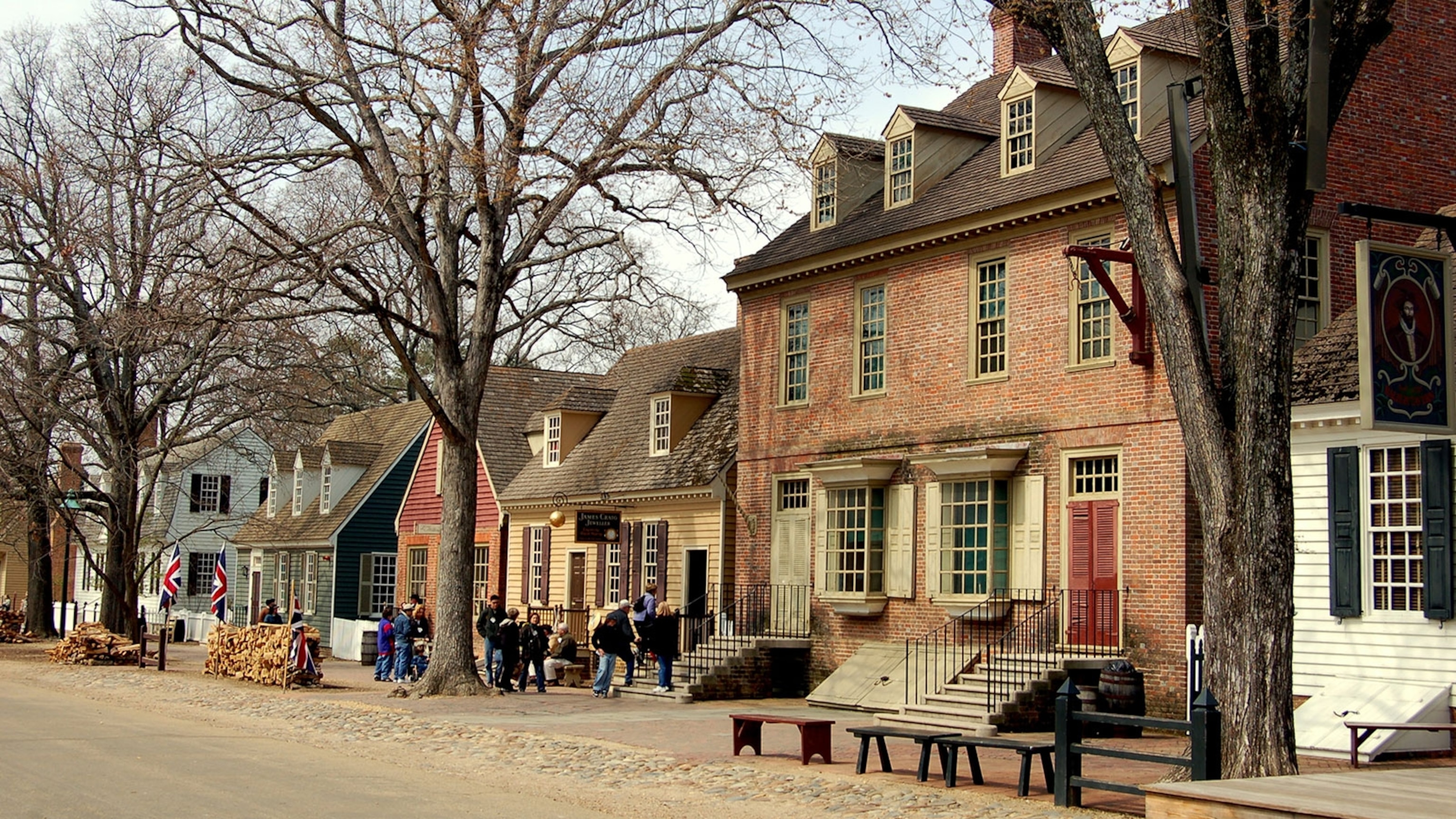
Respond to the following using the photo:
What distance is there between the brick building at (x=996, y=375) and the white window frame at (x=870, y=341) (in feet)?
0.16

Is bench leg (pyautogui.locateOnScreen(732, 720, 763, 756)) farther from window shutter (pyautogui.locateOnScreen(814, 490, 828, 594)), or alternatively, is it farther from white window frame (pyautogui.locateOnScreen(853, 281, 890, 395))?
white window frame (pyautogui.locateOnScreen(853, 281, 890, 395))

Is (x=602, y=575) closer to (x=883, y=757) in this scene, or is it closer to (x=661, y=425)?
(x=661, y=425)

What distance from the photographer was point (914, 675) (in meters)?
21.8

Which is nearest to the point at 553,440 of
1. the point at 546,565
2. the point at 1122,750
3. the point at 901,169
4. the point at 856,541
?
the point at 546,565

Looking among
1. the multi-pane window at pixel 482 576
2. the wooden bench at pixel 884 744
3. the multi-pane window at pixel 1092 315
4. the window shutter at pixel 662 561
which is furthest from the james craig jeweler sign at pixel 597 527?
the wooden bench at pixel 884 744

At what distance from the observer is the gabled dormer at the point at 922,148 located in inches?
967

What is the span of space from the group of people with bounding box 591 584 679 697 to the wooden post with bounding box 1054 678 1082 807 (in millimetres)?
12064

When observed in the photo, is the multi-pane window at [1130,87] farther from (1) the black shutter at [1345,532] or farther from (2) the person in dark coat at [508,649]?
(2) the person in dark coat at [508,649]

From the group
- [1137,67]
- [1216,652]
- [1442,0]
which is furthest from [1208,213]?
[1216,652]

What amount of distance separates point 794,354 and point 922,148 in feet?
14.0

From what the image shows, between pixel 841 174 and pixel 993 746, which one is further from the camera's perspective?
pixel 841 174

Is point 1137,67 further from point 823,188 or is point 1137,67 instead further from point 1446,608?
point 1446,608

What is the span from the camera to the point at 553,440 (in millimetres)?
35344

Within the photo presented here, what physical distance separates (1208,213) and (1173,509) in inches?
159
